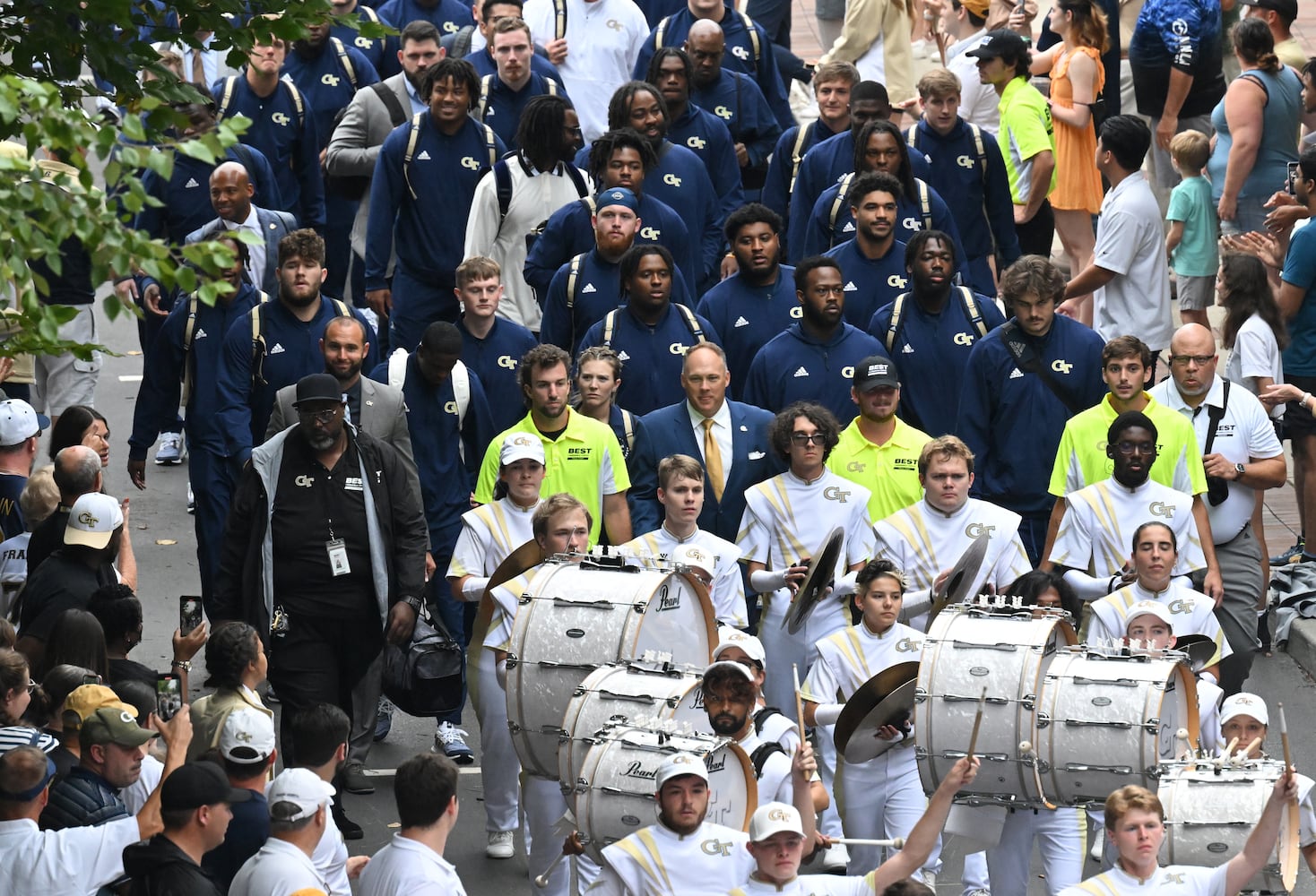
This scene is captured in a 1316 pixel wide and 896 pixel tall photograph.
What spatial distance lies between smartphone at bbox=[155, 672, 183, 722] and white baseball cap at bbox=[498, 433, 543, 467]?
219cm

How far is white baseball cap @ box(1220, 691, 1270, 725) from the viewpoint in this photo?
1006cm

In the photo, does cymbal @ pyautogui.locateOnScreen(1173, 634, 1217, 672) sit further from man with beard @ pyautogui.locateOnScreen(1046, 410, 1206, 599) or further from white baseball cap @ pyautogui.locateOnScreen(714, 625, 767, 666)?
white baseball cap @ pyautogui.locateOnScreen(714, 625, 767, 666)

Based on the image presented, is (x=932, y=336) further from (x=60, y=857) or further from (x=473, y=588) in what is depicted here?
(x=60, y=857)

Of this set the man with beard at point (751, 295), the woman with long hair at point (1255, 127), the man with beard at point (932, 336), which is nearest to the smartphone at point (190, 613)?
the man with beard at point (751, 295)

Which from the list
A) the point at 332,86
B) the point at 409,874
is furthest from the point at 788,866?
the point at 332,86

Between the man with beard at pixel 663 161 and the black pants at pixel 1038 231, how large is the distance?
3031mm

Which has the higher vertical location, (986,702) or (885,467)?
(885,467)

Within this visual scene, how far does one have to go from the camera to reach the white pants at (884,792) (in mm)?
10180

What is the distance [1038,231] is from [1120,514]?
226 inches

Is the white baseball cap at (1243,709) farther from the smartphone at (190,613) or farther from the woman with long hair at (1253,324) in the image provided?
the smartphone at (190,613)

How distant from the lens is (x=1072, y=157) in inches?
643

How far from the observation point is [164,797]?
7.55 m

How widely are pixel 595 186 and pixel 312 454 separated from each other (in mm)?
4053

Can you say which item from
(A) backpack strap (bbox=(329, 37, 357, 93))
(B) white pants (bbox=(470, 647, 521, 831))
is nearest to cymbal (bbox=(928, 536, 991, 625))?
(B) white pants (bbox=(470, 647, 521, 831))
